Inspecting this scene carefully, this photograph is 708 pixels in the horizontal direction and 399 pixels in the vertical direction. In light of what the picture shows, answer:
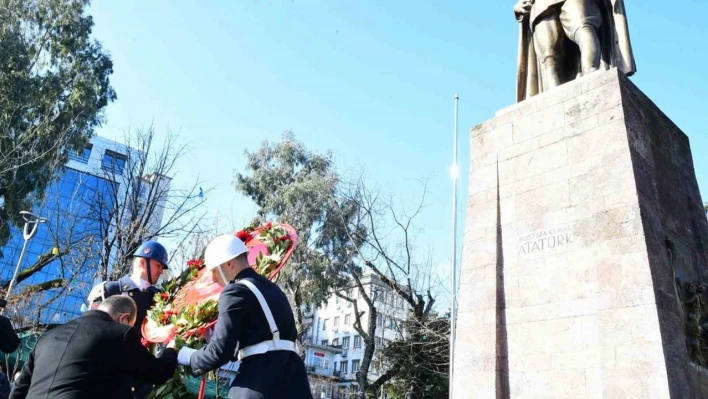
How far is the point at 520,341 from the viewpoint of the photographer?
632 cm

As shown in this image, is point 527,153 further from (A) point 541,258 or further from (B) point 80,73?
(B) point 80,73

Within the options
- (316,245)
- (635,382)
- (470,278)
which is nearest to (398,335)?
(316,245)

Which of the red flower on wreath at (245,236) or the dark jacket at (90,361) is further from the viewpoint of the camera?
the red flower on wreath at (245,236)

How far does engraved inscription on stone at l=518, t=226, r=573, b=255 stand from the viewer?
6367 mm

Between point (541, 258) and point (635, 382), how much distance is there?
1.78m

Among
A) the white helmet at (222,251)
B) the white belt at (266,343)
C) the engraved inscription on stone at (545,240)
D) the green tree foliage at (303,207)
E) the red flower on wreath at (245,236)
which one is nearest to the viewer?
the white belt at (266,343)

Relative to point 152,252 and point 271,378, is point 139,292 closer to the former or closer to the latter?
point 152,252

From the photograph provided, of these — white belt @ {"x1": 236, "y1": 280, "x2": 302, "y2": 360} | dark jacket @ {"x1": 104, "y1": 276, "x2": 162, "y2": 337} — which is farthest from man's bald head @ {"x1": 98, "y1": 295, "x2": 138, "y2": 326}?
dark jacket @ {"x1": 104, "y1": 276, "x2": 162, "y2": 337}

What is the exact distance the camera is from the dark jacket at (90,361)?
3.39 meters

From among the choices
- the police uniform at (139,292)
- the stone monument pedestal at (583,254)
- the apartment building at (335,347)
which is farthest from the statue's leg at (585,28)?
the apartment building at (335,347)

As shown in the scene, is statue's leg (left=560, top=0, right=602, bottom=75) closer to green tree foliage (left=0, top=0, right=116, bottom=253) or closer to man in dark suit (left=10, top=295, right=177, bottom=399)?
man in dark suit (left=10, top=295, right=177, bottom=399)

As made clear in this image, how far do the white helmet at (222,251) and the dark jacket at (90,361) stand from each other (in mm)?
699

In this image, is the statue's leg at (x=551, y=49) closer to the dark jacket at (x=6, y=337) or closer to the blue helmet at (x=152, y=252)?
the blue helmet at (x=152, y=252)

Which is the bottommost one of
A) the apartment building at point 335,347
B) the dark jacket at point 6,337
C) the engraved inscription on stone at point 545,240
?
the dark jacket at point 6,337
